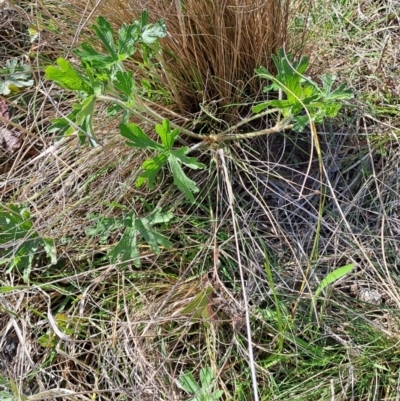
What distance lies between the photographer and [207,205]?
54.9 inches

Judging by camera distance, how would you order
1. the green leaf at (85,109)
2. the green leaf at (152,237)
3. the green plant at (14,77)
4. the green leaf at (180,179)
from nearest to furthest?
1. the green leaf at (85,109)
2. the green leaf at (180,179)
3. the green leaf at (152,237)
4. the green plant at (14,77)

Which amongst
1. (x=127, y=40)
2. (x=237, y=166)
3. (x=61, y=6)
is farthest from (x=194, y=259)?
(x=61, y=6)

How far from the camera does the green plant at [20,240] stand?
4.34 ft

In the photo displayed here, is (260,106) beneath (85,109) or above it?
beneath

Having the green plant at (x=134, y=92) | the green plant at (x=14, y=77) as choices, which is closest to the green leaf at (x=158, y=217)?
the green plant at (x=134, y=92)

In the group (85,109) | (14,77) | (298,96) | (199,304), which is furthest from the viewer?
(14,77)

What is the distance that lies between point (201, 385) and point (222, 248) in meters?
0.29

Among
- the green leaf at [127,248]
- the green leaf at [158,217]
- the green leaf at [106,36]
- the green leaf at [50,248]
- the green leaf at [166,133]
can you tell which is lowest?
the green leaf at [50,248]

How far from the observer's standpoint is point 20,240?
133cm

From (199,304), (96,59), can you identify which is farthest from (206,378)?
(96,59)

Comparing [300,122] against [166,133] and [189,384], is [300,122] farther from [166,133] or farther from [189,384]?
[189,384]

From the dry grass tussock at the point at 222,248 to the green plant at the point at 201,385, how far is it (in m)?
0.02

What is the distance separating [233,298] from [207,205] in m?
0.24

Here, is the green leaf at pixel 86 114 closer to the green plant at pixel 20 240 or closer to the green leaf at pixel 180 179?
the green leaf at pixel 180 179
